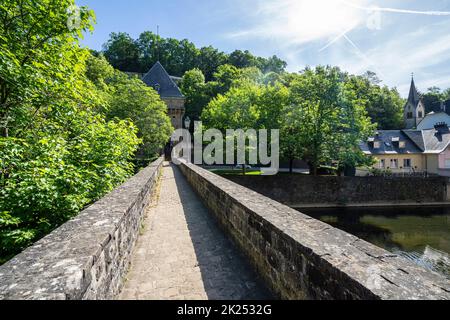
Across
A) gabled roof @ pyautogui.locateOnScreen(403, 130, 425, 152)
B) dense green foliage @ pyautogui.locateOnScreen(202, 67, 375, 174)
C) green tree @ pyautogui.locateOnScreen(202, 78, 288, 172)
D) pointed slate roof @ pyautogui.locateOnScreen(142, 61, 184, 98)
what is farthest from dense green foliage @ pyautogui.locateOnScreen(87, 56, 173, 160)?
gabled roof @ pyautogui.locateOnScreen(403, 130, 425, 152)

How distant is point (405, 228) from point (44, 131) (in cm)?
1993

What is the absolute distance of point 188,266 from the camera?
147 inches

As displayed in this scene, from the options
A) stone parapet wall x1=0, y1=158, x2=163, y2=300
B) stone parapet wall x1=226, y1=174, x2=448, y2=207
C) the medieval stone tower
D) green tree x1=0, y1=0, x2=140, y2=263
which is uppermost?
the medieval stone tower

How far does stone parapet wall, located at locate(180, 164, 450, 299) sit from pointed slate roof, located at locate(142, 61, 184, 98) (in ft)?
127

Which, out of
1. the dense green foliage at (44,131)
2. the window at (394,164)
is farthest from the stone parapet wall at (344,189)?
the dense green foliage at (44,131)

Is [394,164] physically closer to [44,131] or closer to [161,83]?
[44,131]

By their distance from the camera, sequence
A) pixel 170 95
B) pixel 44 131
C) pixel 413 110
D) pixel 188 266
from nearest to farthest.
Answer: pixel 188 266, pixel 44 131, pixel 170 95, pixel 413 110

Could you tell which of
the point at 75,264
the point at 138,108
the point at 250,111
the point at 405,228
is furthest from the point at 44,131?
the point at 405,228

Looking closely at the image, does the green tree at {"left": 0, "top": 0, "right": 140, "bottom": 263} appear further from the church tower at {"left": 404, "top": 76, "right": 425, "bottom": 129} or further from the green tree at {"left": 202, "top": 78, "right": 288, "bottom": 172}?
the church tower at {"left": 404, "top": 76, "right": 425, "bottom": 129}

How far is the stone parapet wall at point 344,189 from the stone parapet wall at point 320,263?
1592 centimetres

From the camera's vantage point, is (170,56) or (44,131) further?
(170,56)

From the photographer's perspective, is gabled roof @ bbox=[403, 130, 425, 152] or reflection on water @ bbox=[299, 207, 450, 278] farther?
gabled roof @ bbox=[403, 130, 425, 152]

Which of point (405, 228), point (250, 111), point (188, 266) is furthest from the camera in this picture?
point (250, 111)

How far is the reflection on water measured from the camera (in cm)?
1170
